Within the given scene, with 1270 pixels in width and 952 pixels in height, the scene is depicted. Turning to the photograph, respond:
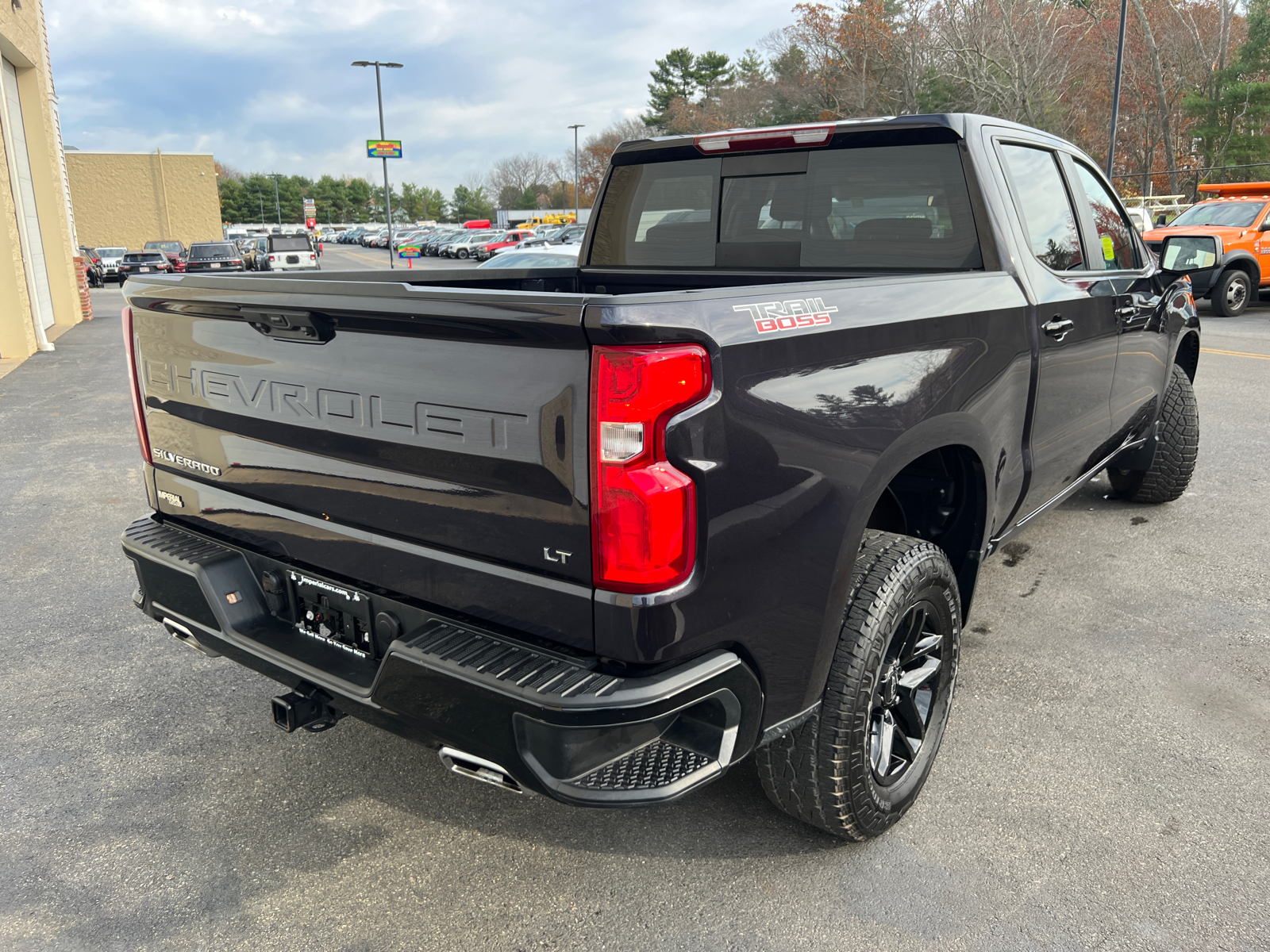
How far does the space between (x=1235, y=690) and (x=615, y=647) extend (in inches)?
112

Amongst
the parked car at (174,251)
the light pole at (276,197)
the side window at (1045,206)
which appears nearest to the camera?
the side window at (1045,206)

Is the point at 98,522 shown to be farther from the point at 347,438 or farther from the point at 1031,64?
the point at 1031,64

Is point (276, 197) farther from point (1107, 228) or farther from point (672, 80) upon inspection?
point (1107, 228)

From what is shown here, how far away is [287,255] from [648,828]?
38.1 m

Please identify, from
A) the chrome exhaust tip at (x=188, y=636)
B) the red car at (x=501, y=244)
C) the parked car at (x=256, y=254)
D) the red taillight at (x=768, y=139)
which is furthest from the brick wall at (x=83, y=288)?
the red car at (x=501, y=244)

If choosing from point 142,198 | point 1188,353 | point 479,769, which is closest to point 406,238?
point 142,198

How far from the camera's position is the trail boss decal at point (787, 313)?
1.92m

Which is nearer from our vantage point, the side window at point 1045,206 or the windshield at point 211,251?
the side window at point 1045,206

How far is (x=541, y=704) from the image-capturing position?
1797 millimetres

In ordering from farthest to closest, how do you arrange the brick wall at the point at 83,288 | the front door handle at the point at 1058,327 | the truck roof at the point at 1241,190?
the brick wall at the point at 83,288 → the truck roof at the point at 1241,190 → the front door handle at the point at 1058,327

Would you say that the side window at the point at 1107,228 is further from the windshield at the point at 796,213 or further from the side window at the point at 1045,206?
the windshield at the point at 796,213

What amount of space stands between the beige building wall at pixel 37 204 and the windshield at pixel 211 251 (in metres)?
14.9

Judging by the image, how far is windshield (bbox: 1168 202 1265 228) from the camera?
51.7 feet

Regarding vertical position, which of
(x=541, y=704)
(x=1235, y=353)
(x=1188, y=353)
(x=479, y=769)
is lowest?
(x=1235, y=353)
